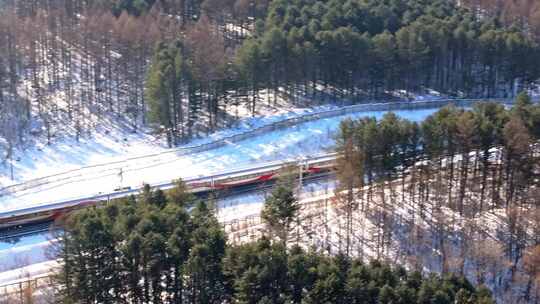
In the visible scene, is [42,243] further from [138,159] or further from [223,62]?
[223,62]

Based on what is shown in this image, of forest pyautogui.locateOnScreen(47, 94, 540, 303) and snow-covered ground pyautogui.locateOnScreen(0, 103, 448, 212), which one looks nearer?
forest pyautogui.locateOnScreen(47, 94, 540, 303)

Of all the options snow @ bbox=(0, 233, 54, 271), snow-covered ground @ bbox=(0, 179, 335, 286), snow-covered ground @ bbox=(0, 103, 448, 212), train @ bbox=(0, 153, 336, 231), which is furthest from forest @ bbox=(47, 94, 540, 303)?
snow-covered ground @ bbox=(0, 103, 448, 212)

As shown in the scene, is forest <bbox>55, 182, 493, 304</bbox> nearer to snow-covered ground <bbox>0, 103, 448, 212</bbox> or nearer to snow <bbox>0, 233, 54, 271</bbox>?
snow <bbox>0, 233, 54, 271</bbox>

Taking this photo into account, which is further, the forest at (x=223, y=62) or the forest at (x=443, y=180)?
the forest at (x=223, y=62)

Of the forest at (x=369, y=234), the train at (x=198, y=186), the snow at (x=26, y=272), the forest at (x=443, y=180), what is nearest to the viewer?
the forest at (x=369, y=234)

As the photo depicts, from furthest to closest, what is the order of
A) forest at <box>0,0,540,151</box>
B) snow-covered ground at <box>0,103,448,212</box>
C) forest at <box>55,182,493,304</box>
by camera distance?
forest at <box>0,0,540,151</box>, snow-covered ground at <box>0,103,448,212</box>, forest at <box>55,182,493,304</box>

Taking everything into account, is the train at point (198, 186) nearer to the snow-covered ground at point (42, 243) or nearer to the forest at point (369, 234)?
the snow-covered ground at point (42, 243)

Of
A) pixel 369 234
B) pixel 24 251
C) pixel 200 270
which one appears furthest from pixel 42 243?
pixel 369 234

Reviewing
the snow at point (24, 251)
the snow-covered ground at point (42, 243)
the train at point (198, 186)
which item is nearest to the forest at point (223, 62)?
the train at point (198, 186)
